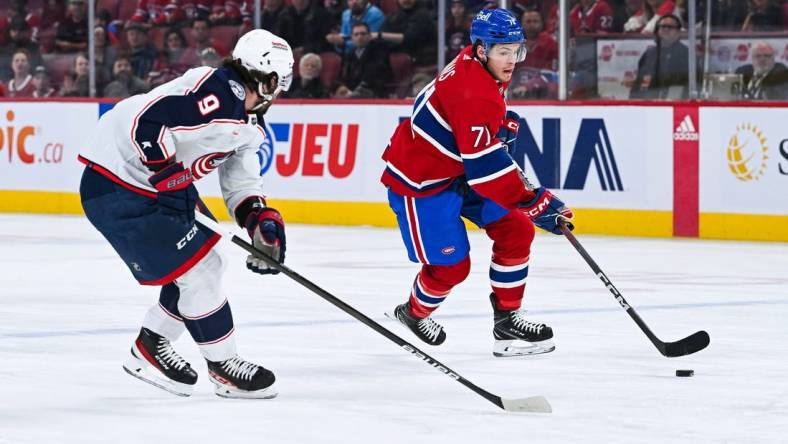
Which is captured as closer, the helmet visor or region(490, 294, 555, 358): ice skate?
the helmet visor

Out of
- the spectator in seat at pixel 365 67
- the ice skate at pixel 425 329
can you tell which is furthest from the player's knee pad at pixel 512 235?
the spectator in seat at pixel 365 67

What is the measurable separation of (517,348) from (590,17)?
5.08 meters

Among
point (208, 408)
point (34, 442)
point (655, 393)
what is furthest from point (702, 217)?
point (34, 442)

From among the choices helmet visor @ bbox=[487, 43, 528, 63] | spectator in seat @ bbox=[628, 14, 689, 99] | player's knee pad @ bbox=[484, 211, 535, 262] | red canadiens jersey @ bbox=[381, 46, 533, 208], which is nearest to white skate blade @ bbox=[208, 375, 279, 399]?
red canadiens jersey @ bbox=[381, 46, 533, 208]

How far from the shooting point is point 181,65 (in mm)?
12297

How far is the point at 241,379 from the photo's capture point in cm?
466

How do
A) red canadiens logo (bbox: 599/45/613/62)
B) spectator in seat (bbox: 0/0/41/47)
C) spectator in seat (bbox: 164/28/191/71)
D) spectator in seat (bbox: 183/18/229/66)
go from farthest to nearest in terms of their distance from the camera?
1. spectator in seat (bbox: 0/0/41/47)
2. spectator in seat (bbox: 164/28/191/71)
3. spectator in seat (bbox: 183/18/229/66)
4. red canadiens logo (bbox: 599/45/613/62)

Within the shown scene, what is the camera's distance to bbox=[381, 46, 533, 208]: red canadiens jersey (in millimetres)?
5312

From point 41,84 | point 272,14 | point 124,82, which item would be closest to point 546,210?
point 272,14

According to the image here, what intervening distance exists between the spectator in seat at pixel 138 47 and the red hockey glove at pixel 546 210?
A: 7285 mm

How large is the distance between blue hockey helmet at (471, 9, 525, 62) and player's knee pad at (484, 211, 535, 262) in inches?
24.1

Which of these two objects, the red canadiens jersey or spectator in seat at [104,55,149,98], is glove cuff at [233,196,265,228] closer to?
the red canadiens jersey

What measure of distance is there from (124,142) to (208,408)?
0.77 m

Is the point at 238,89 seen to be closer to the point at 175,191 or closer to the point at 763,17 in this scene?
the point at 175,191
